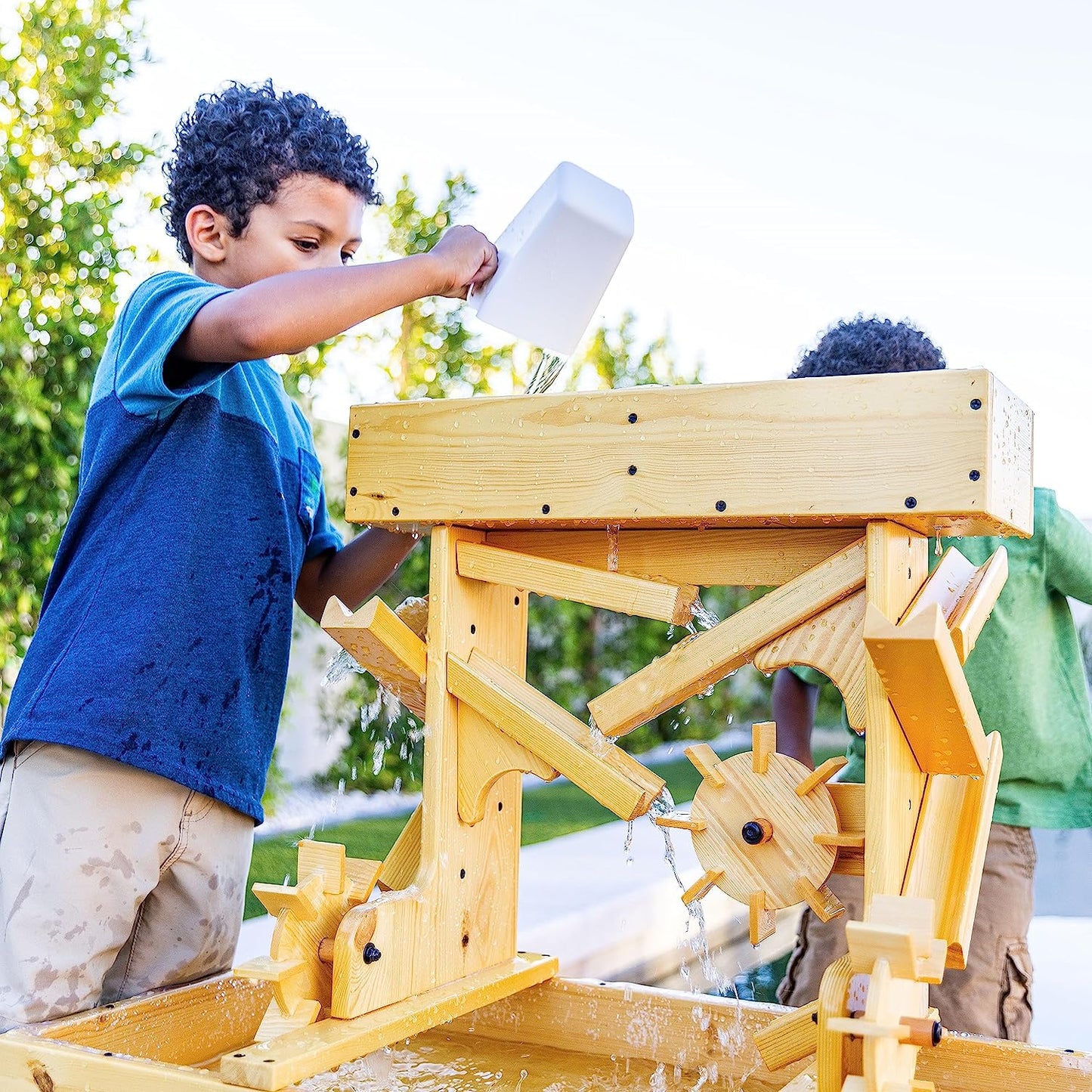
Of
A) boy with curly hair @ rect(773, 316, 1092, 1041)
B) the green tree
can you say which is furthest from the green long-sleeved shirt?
the green tree

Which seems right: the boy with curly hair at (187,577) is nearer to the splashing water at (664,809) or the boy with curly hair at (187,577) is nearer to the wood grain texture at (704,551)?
the wood grain texture at (704,551)

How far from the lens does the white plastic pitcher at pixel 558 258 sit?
1.28m

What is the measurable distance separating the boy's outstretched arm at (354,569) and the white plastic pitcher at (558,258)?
0.32 metres

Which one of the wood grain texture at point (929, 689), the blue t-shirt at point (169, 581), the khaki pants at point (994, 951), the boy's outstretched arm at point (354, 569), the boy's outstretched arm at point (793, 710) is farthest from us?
the boy's outstretched arm at point (793, 710)

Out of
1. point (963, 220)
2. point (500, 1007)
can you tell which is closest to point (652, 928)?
point (500, 1007)

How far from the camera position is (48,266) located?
10.9ft

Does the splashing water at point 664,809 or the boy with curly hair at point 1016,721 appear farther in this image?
the boy with curly hair at point 1016,721

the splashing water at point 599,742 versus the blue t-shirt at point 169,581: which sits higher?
the blue t-shirt at point 169,581

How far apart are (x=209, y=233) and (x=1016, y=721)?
1.48 m

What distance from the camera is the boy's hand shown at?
4.09 ft

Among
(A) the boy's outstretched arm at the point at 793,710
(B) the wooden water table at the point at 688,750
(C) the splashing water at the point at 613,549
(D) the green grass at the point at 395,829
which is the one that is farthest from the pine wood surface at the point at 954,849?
(D) the green grass at the point at 395,829

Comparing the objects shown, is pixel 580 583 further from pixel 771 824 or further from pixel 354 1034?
pixel 354 1034

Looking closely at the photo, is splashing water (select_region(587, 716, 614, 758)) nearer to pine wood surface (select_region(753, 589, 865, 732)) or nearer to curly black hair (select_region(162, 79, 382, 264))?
pine wood surface (select_region(753, 589, 865, 732))

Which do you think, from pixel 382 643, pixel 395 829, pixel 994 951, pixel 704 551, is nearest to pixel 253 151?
pixel 382 643
